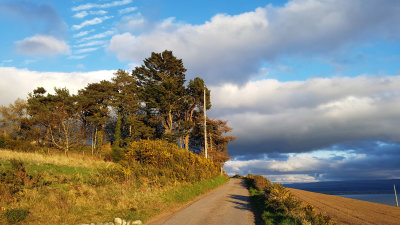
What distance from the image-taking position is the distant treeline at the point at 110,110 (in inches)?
1721

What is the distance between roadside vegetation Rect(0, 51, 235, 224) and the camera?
10883mm

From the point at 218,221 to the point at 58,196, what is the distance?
7.31 meters

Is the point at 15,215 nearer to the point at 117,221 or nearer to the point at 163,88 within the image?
the point at 117,221

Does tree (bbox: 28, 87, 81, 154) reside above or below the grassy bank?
above

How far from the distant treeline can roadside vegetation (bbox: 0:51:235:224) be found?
188mm

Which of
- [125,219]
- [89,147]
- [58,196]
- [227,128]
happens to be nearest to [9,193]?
[58,196]

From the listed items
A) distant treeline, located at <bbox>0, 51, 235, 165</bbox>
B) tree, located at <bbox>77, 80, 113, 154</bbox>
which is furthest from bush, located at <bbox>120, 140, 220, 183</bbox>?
tree, located at <bbox>77, 80, 113, 154</bbox>

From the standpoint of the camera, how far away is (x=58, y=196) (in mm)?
11250

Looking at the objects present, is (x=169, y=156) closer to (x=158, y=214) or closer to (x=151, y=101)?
(x=158, y=214)

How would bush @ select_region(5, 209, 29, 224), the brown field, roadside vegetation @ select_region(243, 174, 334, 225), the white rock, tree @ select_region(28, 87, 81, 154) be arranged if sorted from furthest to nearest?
tree @ select_region(28, 87, 81, 154), the brown field, roadside vegetation @ select_region(243, 174, 334, 225), the white rock, bush @ select_region(5, 209, 29, 224)

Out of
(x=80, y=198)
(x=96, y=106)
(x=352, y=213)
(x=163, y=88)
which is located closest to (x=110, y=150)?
(x=96, y=106)

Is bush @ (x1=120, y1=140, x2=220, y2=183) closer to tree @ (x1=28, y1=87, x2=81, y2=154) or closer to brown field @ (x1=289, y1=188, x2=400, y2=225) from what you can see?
brown field @ (x1=289, y1=188, x2=400, y2=225)

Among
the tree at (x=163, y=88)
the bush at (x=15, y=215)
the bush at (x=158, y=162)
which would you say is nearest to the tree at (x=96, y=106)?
the tree at (x=163, y=88)

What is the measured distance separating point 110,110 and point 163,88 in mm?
13647
